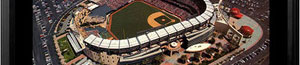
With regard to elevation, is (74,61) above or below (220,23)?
below

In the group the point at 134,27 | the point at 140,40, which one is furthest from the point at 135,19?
the point at 140,40

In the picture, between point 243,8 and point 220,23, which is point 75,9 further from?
point 243,8

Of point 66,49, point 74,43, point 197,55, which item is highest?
point 74,43

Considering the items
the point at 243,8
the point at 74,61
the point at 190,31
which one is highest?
the point at 243,8

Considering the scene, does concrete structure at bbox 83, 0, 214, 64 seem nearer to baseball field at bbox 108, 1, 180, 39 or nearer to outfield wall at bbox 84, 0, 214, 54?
outfield wall at bbox 84, 0, 214, 54
